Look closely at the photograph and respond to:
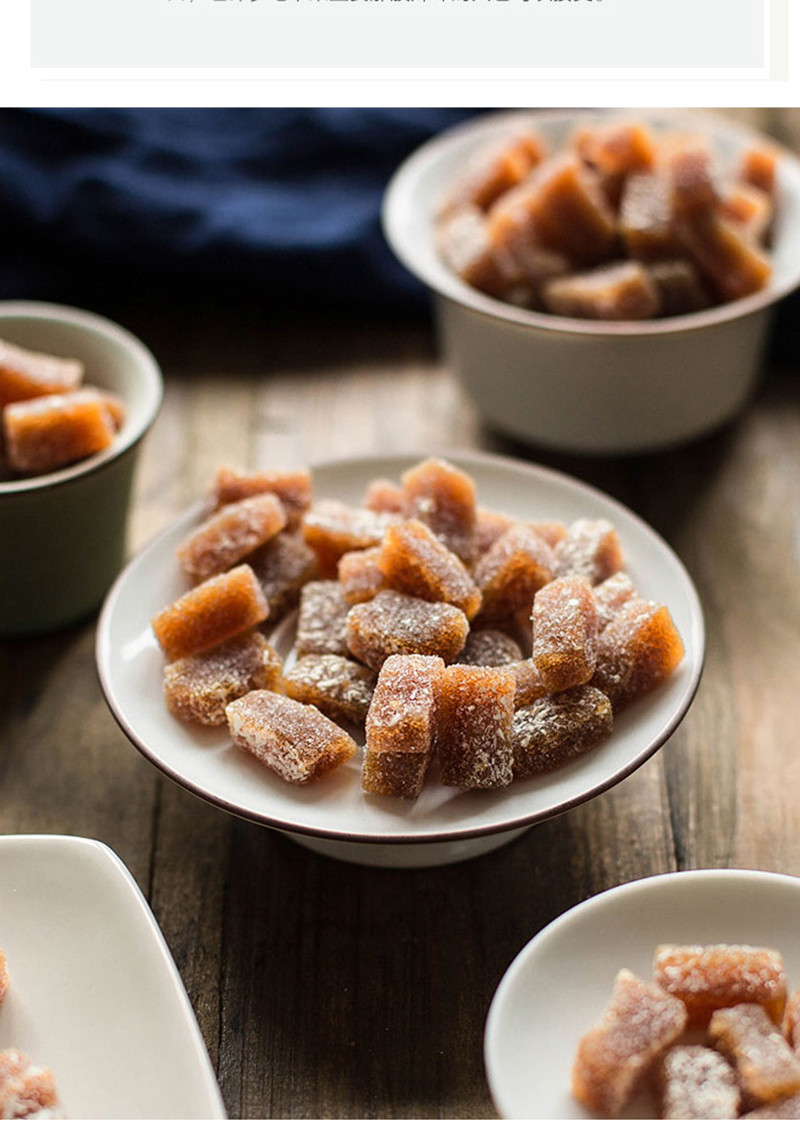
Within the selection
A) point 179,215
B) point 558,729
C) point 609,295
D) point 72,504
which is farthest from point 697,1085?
point 179,215

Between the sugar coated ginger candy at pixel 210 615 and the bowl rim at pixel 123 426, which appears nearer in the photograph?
the sugar coated ginger candy at pixel 210 615

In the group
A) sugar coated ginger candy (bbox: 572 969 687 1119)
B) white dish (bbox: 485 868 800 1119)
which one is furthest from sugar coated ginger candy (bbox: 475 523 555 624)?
sugar coated ginger candy (bbox: 572 969 687 1119)

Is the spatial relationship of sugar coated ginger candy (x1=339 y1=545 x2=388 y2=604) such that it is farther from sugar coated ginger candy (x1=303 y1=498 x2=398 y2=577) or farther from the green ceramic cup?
the green ceramic cup

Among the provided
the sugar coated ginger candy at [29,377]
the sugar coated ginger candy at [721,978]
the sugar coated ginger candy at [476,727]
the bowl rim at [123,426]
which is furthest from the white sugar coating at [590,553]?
the sugar coated ginger candy at [29,377]

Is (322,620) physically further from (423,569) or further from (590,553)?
(590,553)

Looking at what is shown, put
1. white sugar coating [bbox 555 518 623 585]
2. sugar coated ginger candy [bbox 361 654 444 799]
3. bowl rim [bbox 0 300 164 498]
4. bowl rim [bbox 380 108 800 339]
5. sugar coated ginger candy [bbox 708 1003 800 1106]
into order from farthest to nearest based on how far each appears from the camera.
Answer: bowl rim [bbox 380 108 800 339]
bowl rim [bbox 0 300 164 498]
white sugar coating [bbox 555 518 623 585]
sugar coated ginger candy [bbox 361 654 444 799]
sugar coated ginger candy [bbox 708 1003 800 1106]

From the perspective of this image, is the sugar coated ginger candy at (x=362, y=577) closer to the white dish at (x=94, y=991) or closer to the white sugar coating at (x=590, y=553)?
the white sugar coating at (x=590, y=553)
